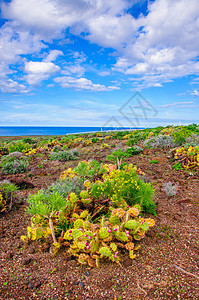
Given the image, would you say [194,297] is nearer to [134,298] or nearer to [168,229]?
[134,298]

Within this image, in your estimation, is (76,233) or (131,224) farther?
(131,224)

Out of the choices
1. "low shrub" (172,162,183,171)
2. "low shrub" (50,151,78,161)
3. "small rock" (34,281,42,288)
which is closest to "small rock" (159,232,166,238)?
"small rock" (34,281,42,288)

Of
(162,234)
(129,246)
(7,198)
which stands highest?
(7,198)

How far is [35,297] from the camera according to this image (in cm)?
221

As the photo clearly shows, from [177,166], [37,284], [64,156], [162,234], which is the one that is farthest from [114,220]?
[64,156]

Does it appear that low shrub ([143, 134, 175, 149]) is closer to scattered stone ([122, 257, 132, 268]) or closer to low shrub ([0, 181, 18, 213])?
low shrub ([0, 181, 18, 213])

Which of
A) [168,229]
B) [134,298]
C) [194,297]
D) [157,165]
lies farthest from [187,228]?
[157,165]

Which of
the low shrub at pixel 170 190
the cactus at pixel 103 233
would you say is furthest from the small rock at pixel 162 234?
the low shrub at pixel 170 190

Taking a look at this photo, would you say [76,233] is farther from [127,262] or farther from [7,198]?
[7,198]

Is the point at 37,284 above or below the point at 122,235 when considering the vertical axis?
below

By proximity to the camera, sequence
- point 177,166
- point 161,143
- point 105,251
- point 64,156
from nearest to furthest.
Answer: point 105,251 < point 177,166 < point 64,156 < point 161,143

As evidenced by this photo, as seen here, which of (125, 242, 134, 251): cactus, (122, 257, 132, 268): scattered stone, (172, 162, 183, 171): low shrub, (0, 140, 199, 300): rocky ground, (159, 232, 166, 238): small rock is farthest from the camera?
(172, 162, 183, 171): low shrub

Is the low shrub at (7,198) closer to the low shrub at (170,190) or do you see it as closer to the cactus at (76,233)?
the cactus at (76,233)

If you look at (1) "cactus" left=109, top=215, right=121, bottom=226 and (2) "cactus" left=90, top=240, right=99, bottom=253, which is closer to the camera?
(2) "cactus" left=90, top=240, right=99, bottom=253
